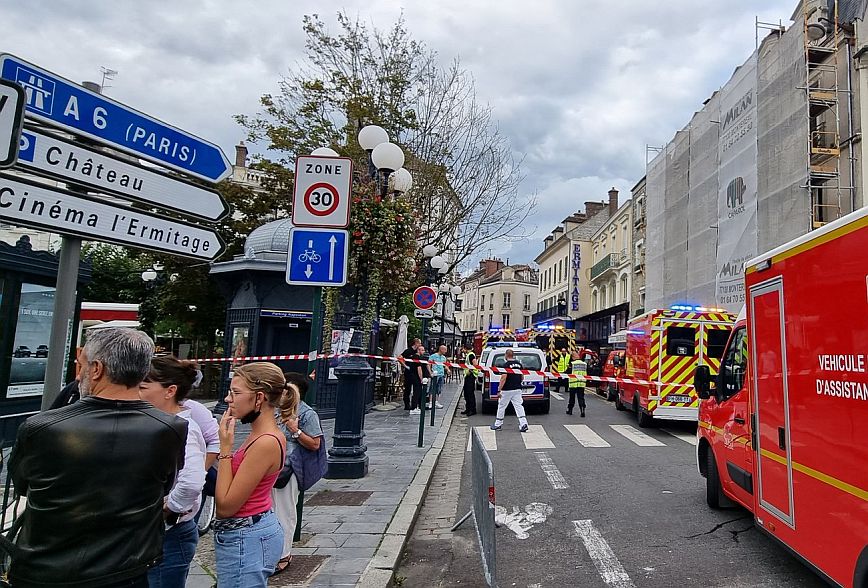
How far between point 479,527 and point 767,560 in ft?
7.86

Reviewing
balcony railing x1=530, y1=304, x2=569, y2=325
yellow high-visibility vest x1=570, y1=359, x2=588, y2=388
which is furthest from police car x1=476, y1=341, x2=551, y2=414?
balcony railing x1=530, y1=304, x2=569, y2=325

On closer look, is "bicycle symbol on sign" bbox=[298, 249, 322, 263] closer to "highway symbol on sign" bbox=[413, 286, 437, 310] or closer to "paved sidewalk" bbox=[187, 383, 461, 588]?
"paved sidewalk" bbox=[187, 383, 461, 588]

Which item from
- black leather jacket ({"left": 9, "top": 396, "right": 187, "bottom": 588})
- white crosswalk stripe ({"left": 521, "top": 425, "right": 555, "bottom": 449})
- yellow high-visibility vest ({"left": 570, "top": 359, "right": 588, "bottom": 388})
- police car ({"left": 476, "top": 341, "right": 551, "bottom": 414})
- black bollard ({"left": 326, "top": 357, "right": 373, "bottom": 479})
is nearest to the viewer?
black leather jacket ({"left": 9, "top": 396, "right": 187, "bottom": 588})

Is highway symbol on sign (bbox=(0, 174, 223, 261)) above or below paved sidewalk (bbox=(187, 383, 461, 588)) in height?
above

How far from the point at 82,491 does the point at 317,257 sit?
3.41 metres

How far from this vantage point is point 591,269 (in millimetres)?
44531

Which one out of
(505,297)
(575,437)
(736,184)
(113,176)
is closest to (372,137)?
(113,176)

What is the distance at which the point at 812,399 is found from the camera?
347 cm

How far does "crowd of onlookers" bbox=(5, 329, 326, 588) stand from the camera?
1.84 m

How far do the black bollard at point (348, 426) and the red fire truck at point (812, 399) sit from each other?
4.21 meters

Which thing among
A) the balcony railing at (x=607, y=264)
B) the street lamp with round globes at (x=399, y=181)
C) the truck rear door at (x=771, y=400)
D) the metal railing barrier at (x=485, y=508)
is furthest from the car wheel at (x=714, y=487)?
the balcony railing at (x=607, y=264)

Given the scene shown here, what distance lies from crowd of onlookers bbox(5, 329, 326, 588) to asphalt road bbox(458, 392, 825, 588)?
240cm

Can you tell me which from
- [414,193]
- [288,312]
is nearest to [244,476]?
[288,312]

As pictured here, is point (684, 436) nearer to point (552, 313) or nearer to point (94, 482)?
point (94, 482)
